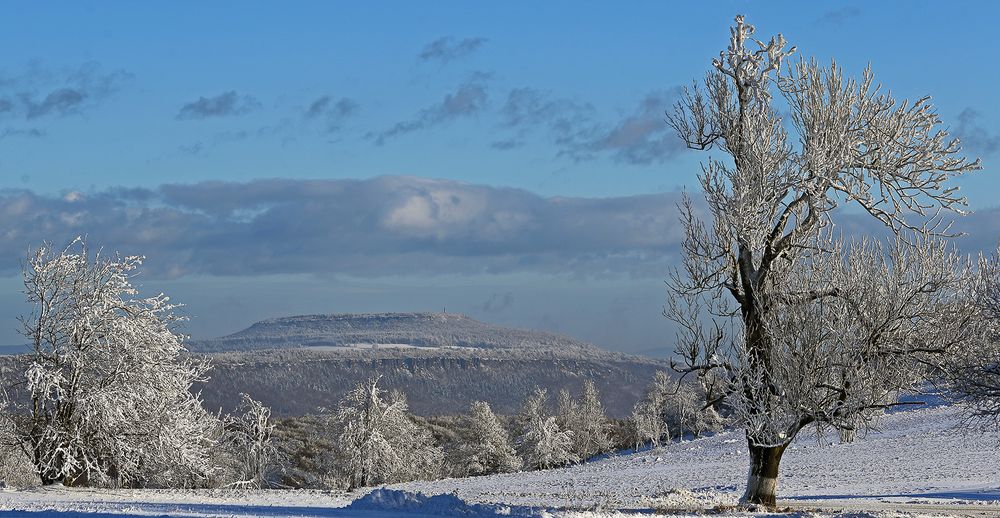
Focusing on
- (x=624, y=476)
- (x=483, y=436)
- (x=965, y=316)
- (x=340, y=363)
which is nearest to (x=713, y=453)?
(x=624, y=476)

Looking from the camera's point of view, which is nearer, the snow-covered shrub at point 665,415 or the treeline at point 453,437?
the treeline at point 453,437

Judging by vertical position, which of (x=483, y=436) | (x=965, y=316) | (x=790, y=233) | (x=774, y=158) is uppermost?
(x=774, y=158)

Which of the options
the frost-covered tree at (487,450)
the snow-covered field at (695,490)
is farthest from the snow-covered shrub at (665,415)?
the frost-covered tree at (487,450)

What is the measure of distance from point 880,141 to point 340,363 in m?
141

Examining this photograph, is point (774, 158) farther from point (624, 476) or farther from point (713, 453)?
point (713, 453)

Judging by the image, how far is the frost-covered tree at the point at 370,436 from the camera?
53.8 m

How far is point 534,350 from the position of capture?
174m

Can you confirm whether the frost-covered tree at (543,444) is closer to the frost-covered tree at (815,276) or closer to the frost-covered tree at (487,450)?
the frost-covered tree at (487,450)

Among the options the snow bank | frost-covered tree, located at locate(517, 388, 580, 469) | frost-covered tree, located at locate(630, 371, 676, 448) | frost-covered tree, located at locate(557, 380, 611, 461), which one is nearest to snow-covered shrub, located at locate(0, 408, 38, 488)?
the snow bank

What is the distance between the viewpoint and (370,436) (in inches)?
2117

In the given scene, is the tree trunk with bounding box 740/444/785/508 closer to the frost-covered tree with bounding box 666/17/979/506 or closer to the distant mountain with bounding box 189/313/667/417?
the frost-covered tree with bounding box 666/17/979/506

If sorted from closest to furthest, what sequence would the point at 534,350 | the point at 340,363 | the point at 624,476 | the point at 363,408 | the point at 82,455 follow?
the point at 82,455 < the point at 624,476 < the point at 363,408 < the point at 340,363 < the point at 534,350

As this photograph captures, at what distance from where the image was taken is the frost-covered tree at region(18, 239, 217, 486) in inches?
1120

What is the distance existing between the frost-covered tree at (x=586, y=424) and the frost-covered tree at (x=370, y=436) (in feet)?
110
